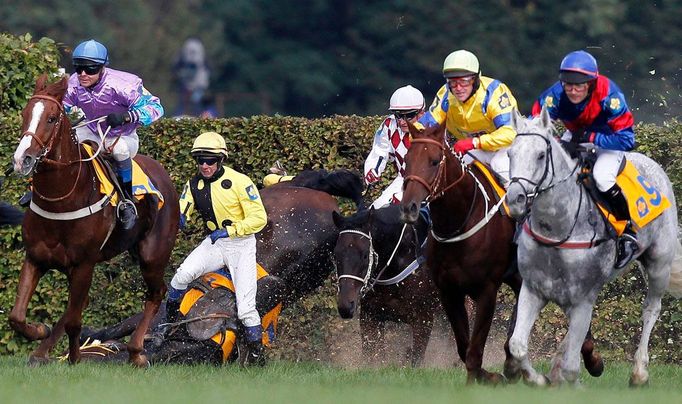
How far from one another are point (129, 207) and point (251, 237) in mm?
996

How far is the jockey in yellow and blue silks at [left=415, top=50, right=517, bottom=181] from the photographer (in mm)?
11516

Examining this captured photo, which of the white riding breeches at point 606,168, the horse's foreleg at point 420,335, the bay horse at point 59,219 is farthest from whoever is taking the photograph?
the horse's foreleg at point 420,335

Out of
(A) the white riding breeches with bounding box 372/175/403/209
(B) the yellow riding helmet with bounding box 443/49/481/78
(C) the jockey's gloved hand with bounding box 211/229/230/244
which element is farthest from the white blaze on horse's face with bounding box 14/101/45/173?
(B) the yellow riding helmet with bounding box 443/49/481/78

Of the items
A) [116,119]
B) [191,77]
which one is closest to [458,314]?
[116,119]

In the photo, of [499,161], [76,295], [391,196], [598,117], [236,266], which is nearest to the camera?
[598,117]

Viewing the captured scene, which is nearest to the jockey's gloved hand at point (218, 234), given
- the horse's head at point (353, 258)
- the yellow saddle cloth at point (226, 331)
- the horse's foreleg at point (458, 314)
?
the yellow saddle cloth at point (226, 331)

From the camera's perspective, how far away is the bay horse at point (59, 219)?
38.0 ft

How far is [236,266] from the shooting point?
1279cm

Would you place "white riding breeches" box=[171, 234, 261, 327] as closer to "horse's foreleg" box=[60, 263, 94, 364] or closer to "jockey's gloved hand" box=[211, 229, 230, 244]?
"jockey's gloved hand" box=[211, 229, 230, 244]

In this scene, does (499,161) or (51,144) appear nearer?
(51,144)

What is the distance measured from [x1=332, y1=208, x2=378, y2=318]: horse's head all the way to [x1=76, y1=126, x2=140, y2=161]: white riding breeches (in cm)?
166

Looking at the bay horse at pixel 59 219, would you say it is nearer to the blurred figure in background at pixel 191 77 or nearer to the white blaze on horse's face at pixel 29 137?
the white blaze on horse's face at pixel 29 137

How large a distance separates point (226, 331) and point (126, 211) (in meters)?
1.24

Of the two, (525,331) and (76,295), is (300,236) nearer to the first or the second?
(76,295)
